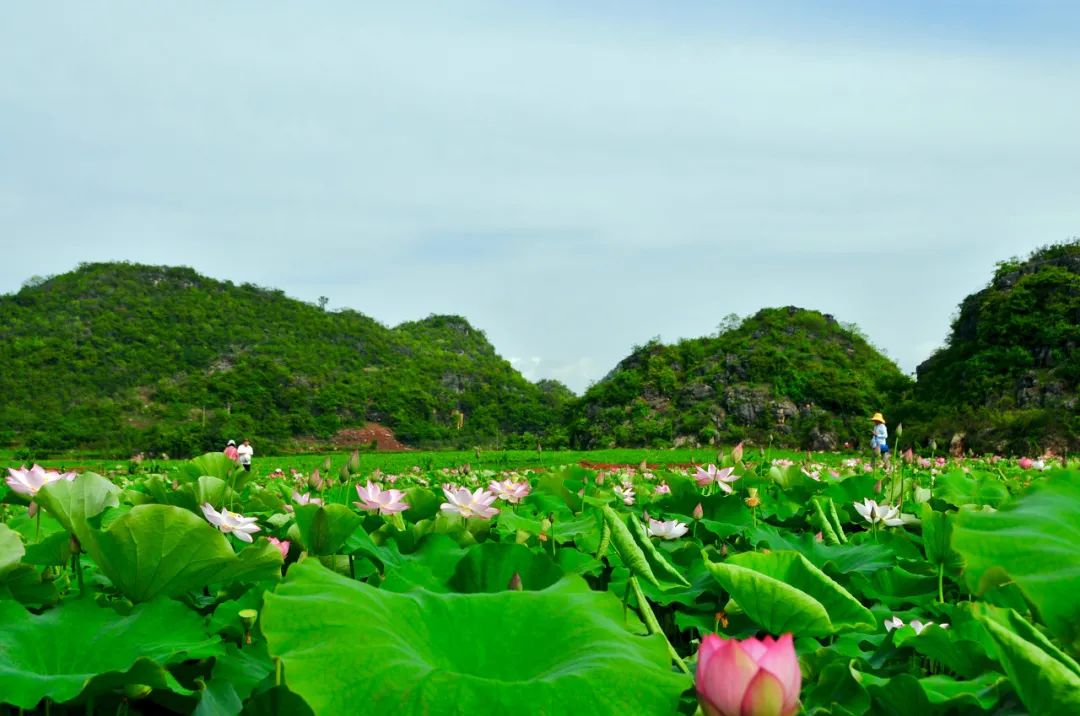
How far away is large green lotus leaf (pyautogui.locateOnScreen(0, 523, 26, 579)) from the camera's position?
94cm

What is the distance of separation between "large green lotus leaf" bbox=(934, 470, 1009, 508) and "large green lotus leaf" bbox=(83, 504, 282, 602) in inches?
74.2

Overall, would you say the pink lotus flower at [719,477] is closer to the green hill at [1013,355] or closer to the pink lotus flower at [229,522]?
the pink lotus flower at [229,522]

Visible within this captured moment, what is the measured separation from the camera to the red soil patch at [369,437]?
156ft

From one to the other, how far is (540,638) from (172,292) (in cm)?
6133

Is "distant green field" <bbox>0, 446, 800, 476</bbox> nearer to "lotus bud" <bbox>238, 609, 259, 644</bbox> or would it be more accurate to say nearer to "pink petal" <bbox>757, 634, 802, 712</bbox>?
"lotus bud" <bbox>238, 609, 259, 644</bbox>

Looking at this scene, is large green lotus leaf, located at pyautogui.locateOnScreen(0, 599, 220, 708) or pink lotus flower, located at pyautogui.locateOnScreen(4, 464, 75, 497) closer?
large green lotus leaf, located at pyautogui.locateOnScreen(0, 599, 220, 708)

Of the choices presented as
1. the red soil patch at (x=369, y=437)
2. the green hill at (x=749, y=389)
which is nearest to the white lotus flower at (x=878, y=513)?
the green hill at (x=749, y=389)

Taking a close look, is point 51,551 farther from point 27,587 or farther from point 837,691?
point 837,691

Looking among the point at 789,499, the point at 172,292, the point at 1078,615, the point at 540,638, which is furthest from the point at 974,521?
the point at 172,292

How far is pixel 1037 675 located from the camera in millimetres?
569

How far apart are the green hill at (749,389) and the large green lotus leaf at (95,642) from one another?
104 feet

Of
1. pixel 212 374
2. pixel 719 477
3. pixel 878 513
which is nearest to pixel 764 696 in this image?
pixel 878 513

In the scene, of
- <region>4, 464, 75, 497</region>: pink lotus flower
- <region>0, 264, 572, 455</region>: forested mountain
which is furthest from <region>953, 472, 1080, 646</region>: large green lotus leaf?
<region>0, 264, 572, 455</region>: forested mountain

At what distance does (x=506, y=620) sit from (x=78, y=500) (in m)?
0.76
